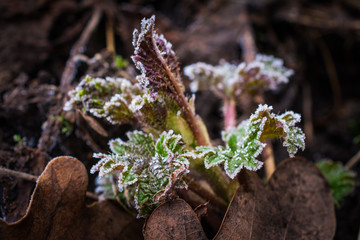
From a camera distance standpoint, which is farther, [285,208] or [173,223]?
[285,208]

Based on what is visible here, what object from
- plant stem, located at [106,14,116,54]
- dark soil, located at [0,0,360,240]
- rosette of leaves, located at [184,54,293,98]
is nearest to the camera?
dark soil, located at [0,0,360,240]

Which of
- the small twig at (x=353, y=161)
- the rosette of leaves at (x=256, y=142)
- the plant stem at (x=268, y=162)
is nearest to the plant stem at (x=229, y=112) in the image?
the plant stem at (x=268, y=162)

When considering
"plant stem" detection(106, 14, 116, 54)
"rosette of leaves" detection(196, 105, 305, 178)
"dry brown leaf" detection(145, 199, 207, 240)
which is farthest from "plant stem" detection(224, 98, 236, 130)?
"plant stem" detection(106, 14, 116, 54)

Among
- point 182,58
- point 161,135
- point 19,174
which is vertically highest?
point 182,58

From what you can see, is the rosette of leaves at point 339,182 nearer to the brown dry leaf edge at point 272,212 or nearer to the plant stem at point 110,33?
the brown dry leaf edge at point 272,212

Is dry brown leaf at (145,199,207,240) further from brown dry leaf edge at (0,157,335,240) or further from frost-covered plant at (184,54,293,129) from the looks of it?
frost-covered plant at (184,54,293,129)

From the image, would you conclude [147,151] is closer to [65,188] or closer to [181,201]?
[181,201]

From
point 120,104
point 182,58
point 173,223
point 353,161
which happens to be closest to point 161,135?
point 120,104

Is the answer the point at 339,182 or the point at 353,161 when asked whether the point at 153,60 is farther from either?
the point at 353,161
